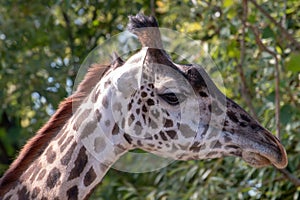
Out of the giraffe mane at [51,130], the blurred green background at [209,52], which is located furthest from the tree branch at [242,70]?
the giraffe mane at [51,130]

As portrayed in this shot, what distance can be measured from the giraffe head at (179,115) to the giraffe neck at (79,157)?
0.17ft

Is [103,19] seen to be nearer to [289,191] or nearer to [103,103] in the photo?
[289,191]

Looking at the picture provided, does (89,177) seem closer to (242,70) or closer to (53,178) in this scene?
(53,178)

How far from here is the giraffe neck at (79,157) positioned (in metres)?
3.22

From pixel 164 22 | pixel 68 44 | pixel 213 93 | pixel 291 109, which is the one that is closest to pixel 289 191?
pixel 291 109

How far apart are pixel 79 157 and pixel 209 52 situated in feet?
7.30

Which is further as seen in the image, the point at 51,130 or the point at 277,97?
the point at 277,97

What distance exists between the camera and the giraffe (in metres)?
3.21

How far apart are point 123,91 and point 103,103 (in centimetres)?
8

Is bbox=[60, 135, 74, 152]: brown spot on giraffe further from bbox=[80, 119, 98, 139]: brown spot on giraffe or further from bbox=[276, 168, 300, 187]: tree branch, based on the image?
bbox=[276, 168, 300, 187]: tree branch

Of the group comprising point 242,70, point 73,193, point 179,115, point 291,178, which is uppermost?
point 179,115

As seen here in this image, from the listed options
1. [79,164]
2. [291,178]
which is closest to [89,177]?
[79,164]

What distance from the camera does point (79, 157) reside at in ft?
10.6

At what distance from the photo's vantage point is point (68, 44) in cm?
632
